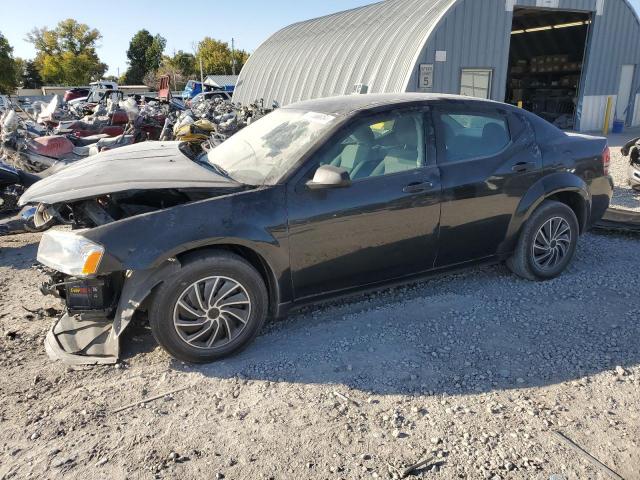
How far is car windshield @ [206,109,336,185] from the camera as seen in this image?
11.9 feet

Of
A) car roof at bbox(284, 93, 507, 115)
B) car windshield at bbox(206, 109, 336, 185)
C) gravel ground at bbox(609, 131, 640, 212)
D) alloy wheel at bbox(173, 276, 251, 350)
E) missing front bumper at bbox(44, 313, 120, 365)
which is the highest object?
car roof at bbox(284, 93, 507, 115)

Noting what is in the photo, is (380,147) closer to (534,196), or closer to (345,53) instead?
(534,196)

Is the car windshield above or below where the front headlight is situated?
above

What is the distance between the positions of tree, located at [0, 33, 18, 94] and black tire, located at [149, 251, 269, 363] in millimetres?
56559

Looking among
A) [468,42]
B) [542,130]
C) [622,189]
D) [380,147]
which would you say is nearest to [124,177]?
[380,147]

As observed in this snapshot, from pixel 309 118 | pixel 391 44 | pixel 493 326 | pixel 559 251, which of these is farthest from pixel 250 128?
pixel 391 44

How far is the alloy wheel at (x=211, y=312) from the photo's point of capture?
10.8 ft

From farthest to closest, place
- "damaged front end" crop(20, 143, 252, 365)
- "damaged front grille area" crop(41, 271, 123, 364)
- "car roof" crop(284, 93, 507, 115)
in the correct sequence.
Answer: "car roof" crop(284, 93, 507, 115), "damaged front grille area" crop(41, 271, 123, 364), "damaged front end" crop(20, 143, 252, 365)

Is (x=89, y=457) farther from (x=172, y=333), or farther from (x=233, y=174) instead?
(x=233, y=174)

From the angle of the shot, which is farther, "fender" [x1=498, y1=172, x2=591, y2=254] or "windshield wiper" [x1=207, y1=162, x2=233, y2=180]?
"fender" [x1=498, y1=172, x2=591, y2=254]

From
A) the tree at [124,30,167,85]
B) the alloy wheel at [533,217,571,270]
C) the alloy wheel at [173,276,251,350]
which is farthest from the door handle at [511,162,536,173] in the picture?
the tree at [124,30,167,85]

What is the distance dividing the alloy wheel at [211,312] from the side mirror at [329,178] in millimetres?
859

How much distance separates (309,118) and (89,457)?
2.76 metres

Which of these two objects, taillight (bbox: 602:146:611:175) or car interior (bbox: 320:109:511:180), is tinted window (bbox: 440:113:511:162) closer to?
car interior (bbox: 320:109:511:180)
